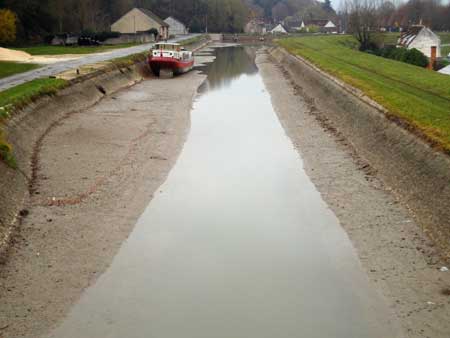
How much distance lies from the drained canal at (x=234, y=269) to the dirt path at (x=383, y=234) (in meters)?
0.38

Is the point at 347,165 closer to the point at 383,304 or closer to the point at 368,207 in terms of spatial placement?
the point at 368,207

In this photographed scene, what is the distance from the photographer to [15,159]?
18.9m

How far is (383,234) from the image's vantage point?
15.2 metres

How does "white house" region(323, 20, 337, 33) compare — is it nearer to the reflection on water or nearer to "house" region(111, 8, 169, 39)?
"house" region(111, 8, 169, 39)

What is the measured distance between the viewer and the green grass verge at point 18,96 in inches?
714

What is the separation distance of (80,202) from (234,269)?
19.4ft

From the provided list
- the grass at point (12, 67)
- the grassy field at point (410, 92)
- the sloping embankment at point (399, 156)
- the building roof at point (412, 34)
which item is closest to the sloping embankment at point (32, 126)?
the grass at point (12, 67)

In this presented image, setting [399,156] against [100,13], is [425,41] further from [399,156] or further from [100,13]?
[100,13]

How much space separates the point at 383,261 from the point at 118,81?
31.1 m

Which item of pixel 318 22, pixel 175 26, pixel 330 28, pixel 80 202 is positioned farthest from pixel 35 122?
pixel 318 22

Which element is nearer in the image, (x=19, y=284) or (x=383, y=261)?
(x=19, y=284)

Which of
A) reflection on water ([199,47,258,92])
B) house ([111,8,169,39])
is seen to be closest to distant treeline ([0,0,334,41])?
house ([111,8,169,39])

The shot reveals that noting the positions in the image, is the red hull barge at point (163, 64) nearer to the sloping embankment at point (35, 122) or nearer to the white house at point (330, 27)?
the sloping embankment at point (35, 122)

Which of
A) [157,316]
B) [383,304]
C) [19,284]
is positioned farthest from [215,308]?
[19,284]
